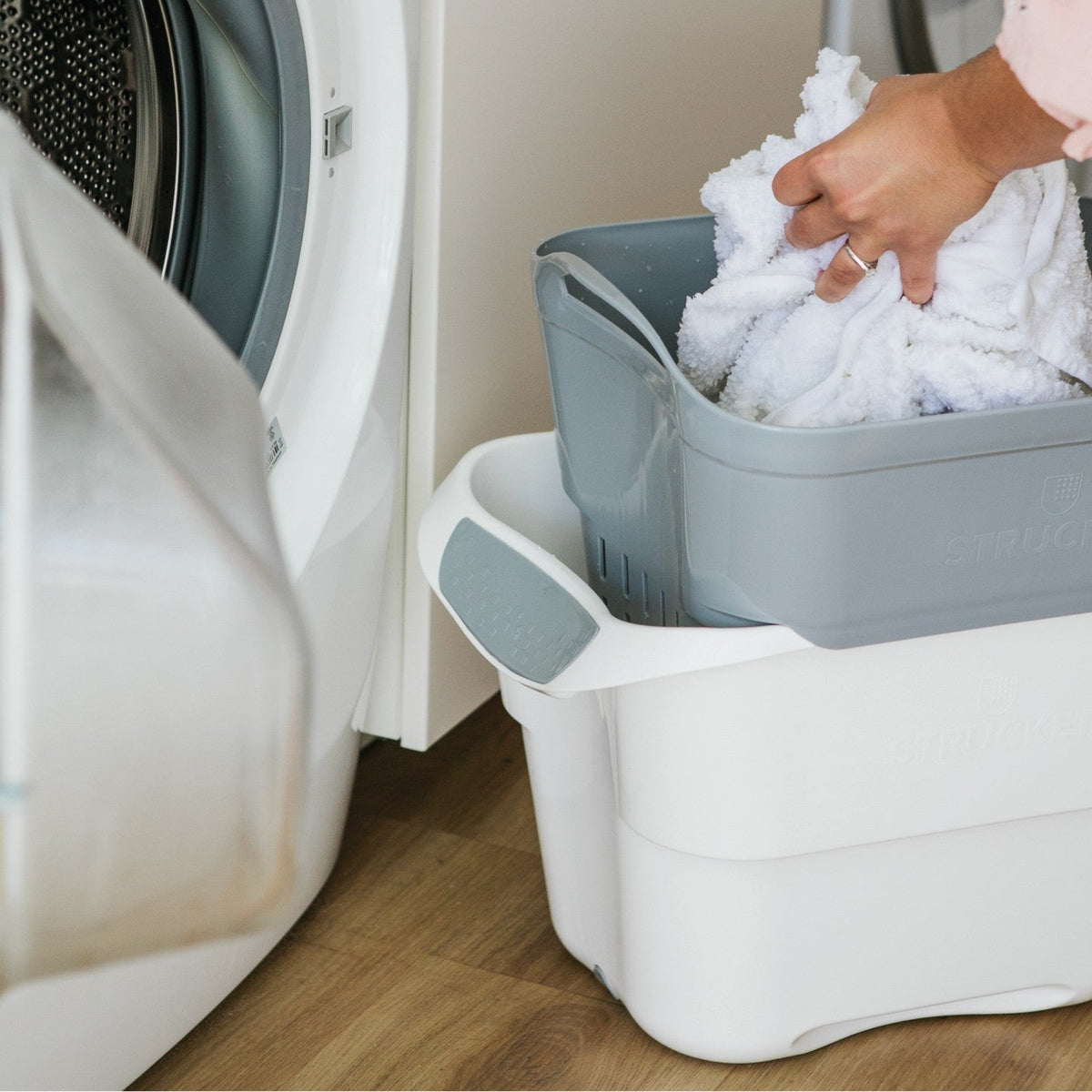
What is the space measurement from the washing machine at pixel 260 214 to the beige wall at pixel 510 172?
49 mm

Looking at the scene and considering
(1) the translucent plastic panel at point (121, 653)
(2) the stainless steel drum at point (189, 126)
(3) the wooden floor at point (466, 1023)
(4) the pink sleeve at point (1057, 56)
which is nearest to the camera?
(1) the translucent plastic panel at point (121, 653)

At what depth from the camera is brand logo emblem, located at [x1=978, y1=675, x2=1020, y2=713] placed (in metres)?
0.67

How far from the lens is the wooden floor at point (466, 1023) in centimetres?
74

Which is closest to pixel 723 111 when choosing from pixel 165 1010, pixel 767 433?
pixel 767 433

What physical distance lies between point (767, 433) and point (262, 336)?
A: 283 millimetres

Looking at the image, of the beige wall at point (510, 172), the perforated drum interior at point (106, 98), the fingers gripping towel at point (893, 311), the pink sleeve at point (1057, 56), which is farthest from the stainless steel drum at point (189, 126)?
the pink sleeve at point (1057, 56)

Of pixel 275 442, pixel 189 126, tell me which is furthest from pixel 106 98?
pixel 275 442

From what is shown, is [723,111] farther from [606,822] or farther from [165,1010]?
[165,1010]

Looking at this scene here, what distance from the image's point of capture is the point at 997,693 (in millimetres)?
677

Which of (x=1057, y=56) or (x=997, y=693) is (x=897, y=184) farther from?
(x=997, y=693)

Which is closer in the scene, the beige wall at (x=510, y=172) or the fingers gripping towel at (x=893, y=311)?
the fingers gripping towel at (x=893, y=311)

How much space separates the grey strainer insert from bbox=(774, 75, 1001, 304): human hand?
0.21 m

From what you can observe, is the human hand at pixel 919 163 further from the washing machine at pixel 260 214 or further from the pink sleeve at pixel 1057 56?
the washing machine at pixel 260 214

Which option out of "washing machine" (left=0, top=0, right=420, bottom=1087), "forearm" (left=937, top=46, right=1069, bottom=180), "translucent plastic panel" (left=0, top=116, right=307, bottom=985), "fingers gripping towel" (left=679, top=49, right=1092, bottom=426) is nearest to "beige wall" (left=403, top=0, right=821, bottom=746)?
"washing machine" (left=0, top=0, right=420, bottom=1087)
